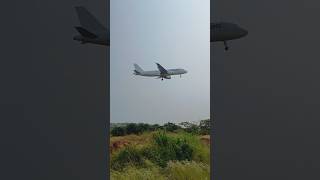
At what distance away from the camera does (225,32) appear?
355 cm

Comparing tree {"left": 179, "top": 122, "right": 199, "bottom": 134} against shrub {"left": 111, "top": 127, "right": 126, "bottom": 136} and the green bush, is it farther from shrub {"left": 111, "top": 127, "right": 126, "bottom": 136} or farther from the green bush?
shrub {"left": 111, "top": 127, "right": 126, "bottom": 136}

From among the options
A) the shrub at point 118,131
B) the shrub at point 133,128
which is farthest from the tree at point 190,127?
the shrub at point 118,131

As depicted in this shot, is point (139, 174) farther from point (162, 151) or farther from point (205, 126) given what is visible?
point (205, 126)

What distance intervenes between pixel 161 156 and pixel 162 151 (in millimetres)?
40

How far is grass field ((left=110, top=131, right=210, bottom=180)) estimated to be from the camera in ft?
10.8

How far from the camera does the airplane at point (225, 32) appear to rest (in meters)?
3.54

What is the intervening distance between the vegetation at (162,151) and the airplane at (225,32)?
0.74 metres

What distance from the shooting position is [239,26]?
363 centimetres
